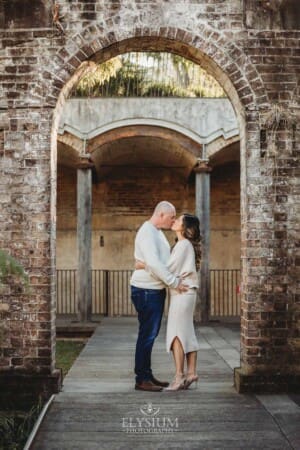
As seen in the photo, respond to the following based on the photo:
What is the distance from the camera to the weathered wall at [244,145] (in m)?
5.74

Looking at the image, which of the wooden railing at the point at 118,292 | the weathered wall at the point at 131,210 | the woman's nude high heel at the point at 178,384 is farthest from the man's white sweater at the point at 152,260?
the weathered wall at the point at 131,210

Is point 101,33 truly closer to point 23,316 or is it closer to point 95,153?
point 23,316

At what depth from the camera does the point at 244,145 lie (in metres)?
5.93

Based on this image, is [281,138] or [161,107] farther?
[161,107]

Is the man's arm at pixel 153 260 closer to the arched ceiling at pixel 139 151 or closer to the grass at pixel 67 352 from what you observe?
the grass at pixel 67 352

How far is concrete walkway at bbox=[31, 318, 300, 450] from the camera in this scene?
428 centimetres

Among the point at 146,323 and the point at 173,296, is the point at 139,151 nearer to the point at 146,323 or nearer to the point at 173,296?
the point at 173,296

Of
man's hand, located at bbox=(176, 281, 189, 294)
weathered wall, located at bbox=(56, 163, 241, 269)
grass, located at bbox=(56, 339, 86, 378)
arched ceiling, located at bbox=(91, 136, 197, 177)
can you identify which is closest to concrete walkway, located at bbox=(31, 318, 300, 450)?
man's hand, located at bbox=(176, 281, 189, 294)

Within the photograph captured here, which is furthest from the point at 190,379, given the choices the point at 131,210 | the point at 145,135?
the point at 131,210

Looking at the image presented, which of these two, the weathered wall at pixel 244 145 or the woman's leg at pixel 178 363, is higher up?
the weathered wall at pixel 244 145

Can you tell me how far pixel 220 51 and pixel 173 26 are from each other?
1.72 ft

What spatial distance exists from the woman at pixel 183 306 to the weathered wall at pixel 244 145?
51cm

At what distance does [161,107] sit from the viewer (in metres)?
13.2

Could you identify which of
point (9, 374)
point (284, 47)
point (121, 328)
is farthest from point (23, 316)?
point (121, 328)
